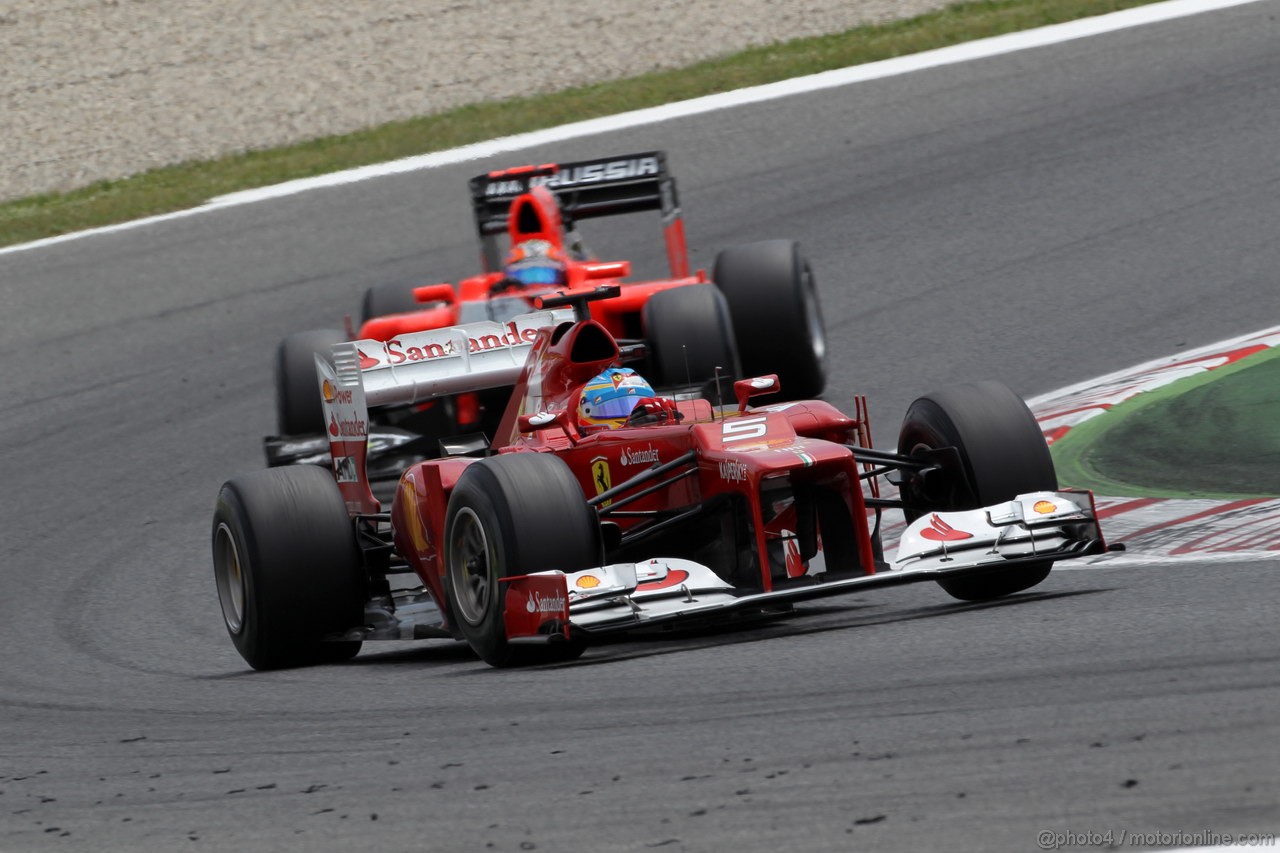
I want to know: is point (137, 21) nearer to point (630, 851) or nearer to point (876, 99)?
point (876, 99)

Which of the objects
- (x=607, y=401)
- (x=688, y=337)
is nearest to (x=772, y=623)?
(x=607, y=401)

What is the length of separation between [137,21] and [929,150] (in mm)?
10423

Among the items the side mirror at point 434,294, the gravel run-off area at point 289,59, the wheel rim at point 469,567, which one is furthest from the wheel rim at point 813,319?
the gravel run-off area at point 289,59

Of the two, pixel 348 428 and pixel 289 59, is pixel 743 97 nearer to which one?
pixel 289 59

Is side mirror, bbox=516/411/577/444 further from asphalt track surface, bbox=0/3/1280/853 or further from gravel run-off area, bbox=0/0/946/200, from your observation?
gravel run-off area, bbox=0/0/946/200

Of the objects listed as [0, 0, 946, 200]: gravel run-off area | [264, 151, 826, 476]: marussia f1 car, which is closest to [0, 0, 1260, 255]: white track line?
[0, 0, 946, 200]: gravel run-off area

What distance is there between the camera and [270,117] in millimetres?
20891

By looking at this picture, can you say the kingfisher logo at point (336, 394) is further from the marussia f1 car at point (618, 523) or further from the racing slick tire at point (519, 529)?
the racing slick tire at point (519, 529)

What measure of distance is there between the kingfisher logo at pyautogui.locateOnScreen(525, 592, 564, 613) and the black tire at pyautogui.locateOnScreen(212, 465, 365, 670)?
1.55 metres

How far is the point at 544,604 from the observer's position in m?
7.13

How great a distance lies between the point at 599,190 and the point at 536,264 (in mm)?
1007

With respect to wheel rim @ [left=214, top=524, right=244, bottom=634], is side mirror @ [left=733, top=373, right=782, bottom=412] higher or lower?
higher

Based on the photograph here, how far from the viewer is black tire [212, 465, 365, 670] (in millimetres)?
8398

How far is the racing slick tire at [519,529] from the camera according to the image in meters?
7.22
